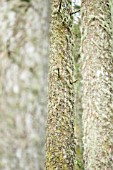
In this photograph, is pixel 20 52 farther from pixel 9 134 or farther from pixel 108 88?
pixel 108 88

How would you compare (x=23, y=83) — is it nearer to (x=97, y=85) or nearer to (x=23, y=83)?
(x=23, y=83)

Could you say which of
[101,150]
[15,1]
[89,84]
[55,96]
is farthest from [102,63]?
[15,1]

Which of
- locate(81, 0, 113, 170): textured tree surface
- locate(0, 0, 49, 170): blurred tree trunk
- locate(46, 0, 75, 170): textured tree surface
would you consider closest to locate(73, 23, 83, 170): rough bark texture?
locate(46, 0, 75, 170): textured tree surface

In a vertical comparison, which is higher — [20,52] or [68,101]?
[20,52]

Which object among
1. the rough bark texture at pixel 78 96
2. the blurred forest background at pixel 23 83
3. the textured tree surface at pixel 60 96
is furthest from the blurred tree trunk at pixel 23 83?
the rough bark texture at pixel 78 96

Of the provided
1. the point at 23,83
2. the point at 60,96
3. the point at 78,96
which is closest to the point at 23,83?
the point at 23,83

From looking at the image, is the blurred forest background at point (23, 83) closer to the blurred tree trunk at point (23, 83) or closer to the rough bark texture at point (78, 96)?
A: the blurred tree trunk at point (23, 83)

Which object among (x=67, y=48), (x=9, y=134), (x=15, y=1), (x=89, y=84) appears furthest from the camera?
(x=67, y=48)
